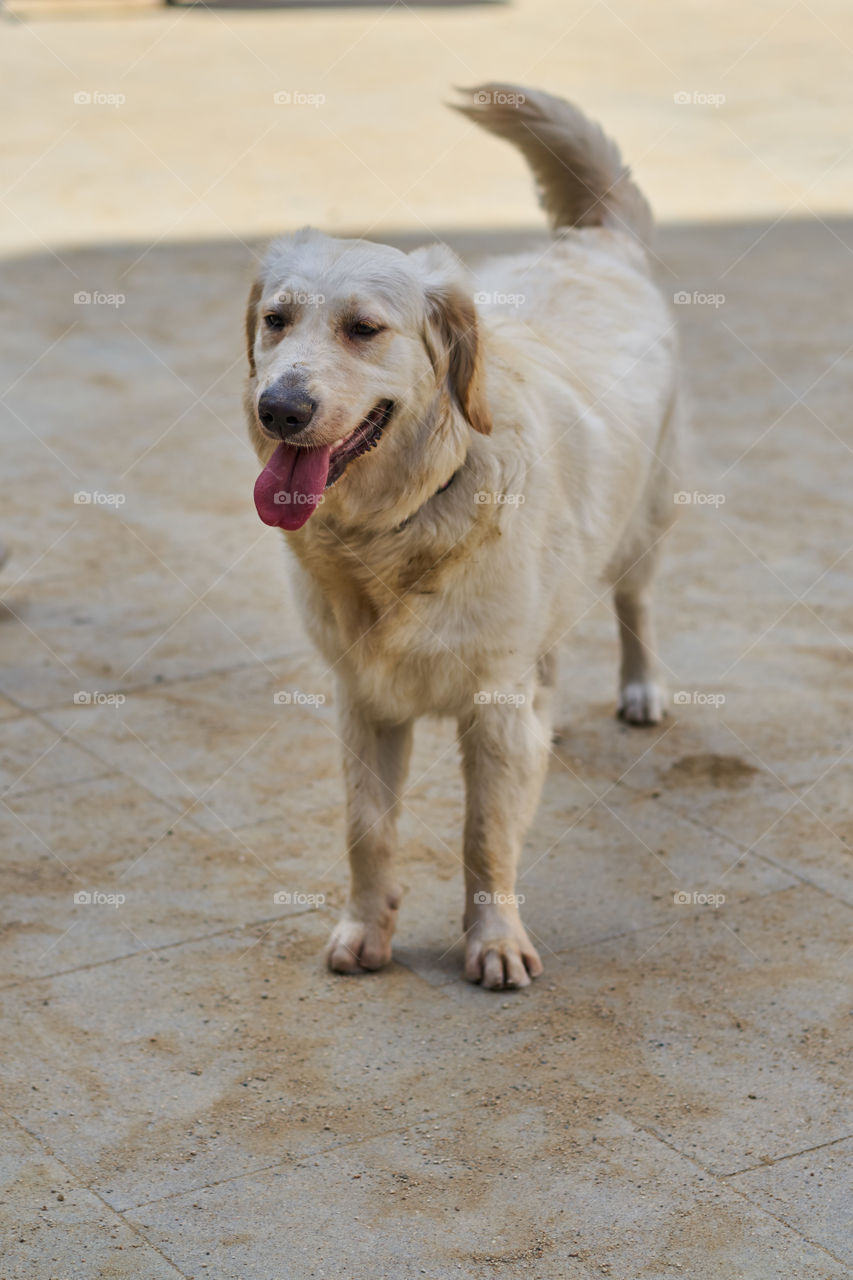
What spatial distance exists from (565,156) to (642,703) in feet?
6.29

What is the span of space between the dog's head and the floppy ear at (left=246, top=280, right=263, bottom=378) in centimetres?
7

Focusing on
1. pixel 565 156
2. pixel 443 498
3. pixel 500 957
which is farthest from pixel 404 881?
pixel 565 156

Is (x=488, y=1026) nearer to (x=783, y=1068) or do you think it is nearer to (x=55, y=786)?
(x=783, y=1068)

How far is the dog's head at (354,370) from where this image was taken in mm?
3633

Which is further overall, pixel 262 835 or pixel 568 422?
pixel 262 835

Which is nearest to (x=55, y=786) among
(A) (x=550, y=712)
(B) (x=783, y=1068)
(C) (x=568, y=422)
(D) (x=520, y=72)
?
(A) (x=550, y=712)

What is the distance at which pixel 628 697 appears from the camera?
18.9ft

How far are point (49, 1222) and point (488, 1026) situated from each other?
1226mm

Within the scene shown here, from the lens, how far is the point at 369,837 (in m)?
4.32

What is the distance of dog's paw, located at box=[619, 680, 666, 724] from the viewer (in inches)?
225

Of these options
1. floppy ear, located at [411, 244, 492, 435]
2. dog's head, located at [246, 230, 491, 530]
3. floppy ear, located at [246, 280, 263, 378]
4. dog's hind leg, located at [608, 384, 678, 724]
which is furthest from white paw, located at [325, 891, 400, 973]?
dog's hind leg, located at [608, 384, 678, 724]

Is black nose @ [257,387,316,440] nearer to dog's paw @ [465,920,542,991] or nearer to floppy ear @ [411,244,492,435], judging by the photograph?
floppy ear @ [411,244,492,435]

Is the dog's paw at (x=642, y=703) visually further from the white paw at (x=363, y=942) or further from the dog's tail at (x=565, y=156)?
the white paw at (x=363, y=942)

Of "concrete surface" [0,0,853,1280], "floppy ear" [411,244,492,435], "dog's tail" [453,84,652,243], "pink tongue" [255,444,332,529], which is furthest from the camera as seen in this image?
"dog's tail" [453,84,652,243]
